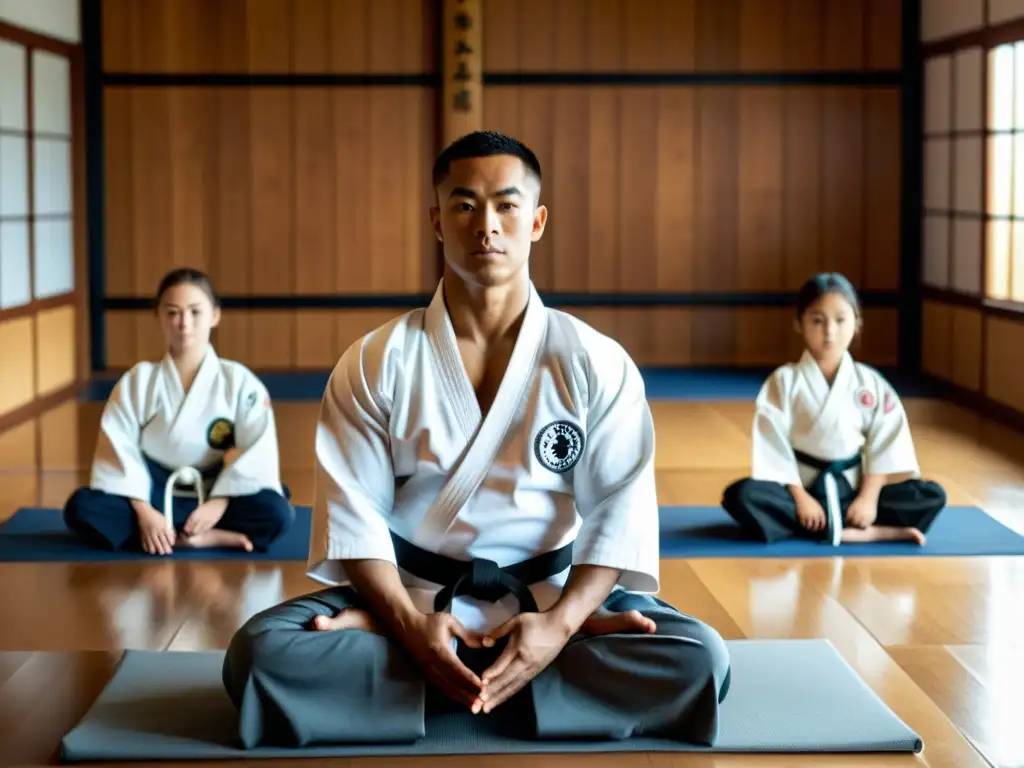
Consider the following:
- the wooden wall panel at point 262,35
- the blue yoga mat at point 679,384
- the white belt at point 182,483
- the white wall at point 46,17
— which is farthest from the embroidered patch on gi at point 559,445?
the wooden wall panel at point 262,35

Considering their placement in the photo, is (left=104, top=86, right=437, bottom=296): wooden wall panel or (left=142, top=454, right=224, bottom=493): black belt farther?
(left=104, top=86, right=437, bottom=296): wooden wall panel

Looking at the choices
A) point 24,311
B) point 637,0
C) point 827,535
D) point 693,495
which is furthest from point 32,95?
point 827,535

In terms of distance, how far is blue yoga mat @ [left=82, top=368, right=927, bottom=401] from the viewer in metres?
7.36

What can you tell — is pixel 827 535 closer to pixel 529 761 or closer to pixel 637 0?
pixel 529 761

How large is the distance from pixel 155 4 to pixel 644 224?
9.64 ft

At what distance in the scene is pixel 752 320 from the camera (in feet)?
27.9

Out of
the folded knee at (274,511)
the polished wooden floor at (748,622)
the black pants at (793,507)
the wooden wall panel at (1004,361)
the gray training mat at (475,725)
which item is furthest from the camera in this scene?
the wooden wall panel at (1004,361)

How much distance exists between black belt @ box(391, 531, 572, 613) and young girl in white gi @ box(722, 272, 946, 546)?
1756mm

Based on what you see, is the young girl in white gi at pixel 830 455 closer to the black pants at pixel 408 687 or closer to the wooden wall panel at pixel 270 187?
the black pants at pixel 408 687

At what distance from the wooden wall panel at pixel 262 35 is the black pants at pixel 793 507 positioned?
4.53 meters

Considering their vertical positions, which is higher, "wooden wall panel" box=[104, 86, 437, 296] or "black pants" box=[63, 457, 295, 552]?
"wooden wall panel" box=[104, 86, 437, 296]

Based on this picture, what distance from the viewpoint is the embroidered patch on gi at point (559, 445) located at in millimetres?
2672

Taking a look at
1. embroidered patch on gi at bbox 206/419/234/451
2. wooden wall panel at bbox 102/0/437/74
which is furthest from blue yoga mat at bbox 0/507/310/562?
wooden wall panel at bbox 102/0/437/74

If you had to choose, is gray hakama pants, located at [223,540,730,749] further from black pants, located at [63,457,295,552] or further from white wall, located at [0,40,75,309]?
white wall, located at [0,40,75,309]
